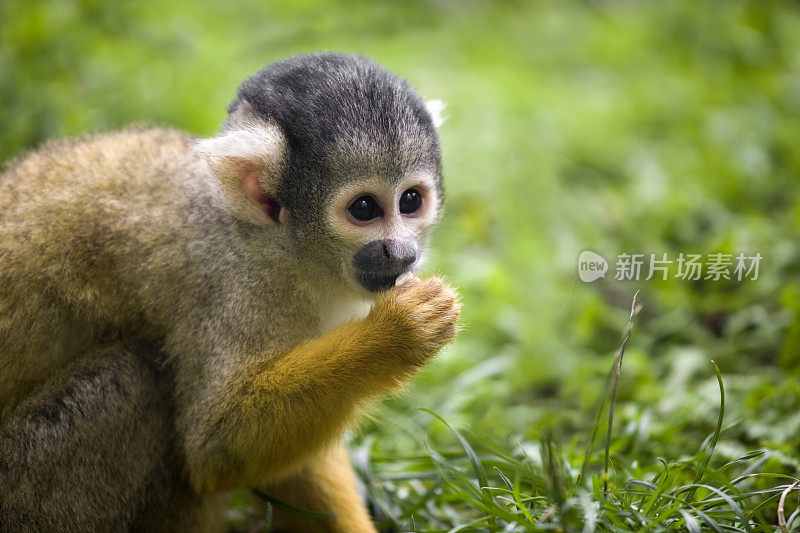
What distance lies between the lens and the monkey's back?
270 centimetres

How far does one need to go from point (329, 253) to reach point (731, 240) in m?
3.03

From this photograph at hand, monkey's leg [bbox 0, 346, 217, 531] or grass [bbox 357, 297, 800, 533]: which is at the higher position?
monkey's leg [bbox 0, 346, 217, 531]

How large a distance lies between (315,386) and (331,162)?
82 cm

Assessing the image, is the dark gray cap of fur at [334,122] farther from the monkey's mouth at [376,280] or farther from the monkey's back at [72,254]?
the monkey's back at [72,254]

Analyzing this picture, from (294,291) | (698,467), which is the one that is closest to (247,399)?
(294,291)

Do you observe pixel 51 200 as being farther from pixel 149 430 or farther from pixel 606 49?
pixel 606 49

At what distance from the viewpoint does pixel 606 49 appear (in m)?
8.00

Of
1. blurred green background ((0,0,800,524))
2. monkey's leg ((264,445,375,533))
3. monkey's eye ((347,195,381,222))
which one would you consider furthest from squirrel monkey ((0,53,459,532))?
blurred green background ((0,0,800,524))

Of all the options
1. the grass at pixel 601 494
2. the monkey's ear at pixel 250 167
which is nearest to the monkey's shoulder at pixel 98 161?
the monkey's ear at pixel 250 167

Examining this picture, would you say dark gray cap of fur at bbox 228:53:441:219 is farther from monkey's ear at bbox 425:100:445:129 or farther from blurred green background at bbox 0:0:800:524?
blurred green background at bbox 0:0:800:524

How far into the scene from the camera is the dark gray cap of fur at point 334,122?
254 cm

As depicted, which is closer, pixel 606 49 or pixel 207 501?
pixel 207 501

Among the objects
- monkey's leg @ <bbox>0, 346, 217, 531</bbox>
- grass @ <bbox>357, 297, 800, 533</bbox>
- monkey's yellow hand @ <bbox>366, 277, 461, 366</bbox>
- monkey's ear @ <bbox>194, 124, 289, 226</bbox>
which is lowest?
grass @ <bbox>357, 297, 800, 533</bbox>

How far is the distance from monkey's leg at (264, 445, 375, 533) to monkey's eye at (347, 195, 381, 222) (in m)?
1.10
